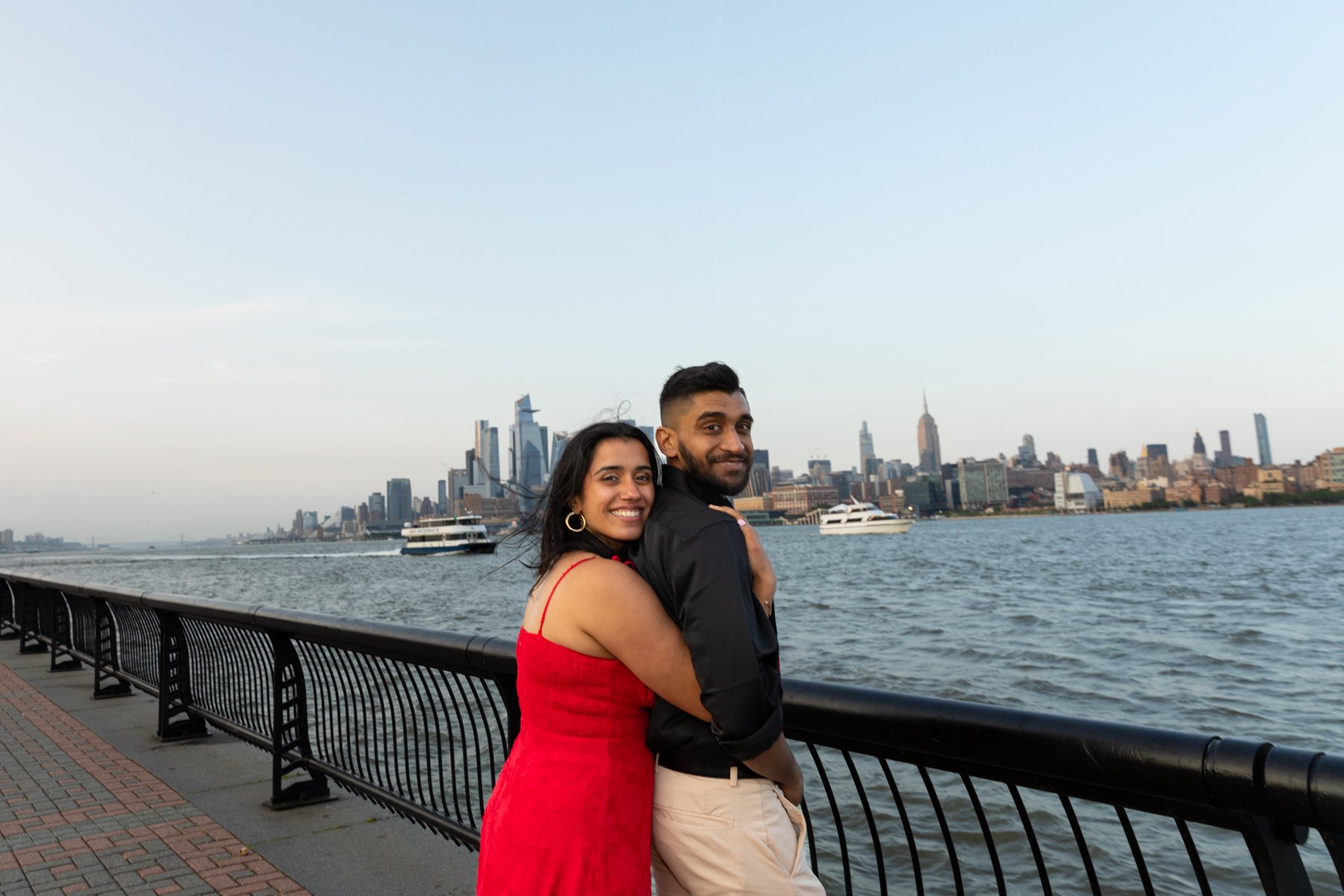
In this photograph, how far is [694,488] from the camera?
1871 millimetres

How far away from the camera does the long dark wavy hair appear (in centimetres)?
199

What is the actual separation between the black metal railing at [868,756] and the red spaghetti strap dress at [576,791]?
0.53 meters

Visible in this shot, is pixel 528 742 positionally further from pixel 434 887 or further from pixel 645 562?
pixel 434 887

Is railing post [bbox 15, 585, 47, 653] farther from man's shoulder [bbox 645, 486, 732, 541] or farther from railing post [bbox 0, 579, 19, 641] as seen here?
man's shoulder [bbox 645, 486, 732, 541]

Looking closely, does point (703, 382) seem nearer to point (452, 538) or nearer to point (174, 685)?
point (174, 685)

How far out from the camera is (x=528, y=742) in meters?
1.95

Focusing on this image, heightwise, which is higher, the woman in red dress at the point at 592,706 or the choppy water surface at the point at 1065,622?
the woman in red dress at the point at 592,706

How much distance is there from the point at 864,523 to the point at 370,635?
11289cm

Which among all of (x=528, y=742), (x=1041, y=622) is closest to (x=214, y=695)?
(x=528, y=742)

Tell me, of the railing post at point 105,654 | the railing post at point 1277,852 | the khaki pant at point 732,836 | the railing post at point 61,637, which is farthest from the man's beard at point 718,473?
the railing post at point 61,637

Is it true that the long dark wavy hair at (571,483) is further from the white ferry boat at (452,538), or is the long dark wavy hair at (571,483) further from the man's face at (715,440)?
the white ferry boat at (452,538)

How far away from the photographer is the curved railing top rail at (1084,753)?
143 cm

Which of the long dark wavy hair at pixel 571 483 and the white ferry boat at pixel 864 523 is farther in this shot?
the white ferry boat at pixel 864 523

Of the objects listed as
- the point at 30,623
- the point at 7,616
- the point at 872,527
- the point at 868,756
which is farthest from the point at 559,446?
the point at 872,527
